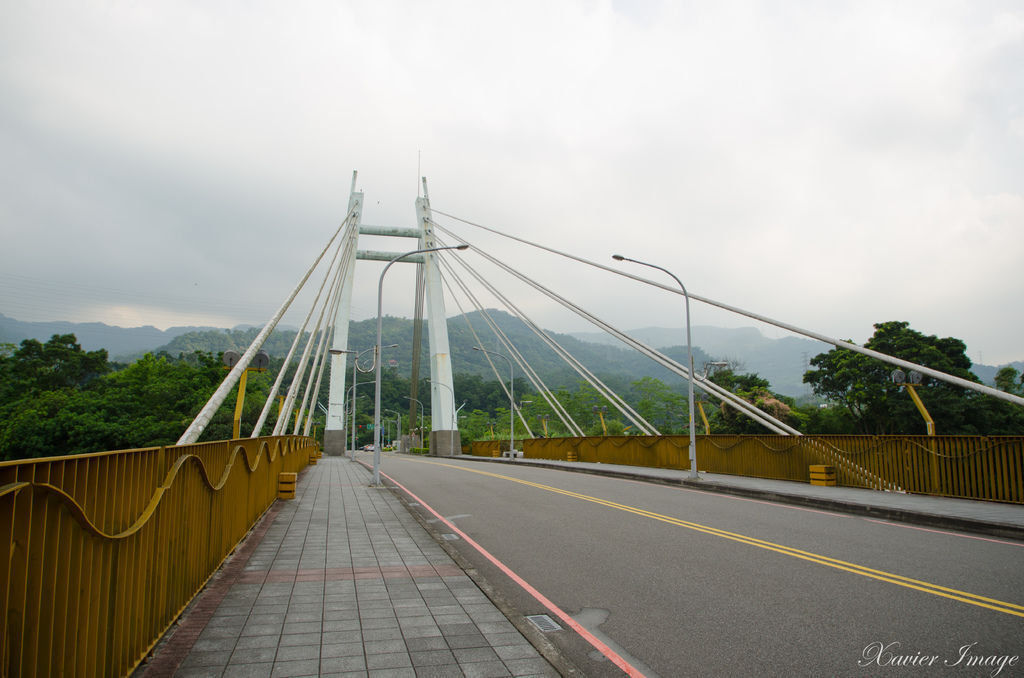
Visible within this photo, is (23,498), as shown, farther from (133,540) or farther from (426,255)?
(426,255)

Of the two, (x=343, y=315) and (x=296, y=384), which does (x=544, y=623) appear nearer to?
(x=296, y=384)

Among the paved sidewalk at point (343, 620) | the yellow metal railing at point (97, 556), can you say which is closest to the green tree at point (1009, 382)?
the paved sidewalk at point (343, 620)

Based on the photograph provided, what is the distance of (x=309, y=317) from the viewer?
964 inches

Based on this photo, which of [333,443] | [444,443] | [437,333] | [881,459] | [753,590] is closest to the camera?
[753,590]

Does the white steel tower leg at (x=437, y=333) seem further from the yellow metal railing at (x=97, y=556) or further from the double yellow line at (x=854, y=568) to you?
the yellow metal railing at (x=97, y=556)

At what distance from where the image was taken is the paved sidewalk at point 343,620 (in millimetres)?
3904

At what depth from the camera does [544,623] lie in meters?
4.90

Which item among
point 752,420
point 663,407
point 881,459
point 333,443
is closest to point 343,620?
point 881,459

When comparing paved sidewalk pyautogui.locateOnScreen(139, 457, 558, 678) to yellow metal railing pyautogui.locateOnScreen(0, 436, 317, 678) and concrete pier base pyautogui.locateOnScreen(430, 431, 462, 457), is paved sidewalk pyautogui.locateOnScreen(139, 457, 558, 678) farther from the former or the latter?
concrete pier base pyautogui.locateOnScreen(430, 431, 462, 457)

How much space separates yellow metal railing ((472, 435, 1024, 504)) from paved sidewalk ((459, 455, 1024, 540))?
1.31ft

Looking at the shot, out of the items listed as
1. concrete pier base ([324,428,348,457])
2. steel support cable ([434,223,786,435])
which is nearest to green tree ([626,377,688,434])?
concrete pier base ([324,428,348,457])

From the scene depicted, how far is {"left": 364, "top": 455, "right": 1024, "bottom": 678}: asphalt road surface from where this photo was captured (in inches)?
163

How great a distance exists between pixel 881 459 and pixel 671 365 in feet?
23.2

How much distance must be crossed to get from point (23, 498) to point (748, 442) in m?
18.8
